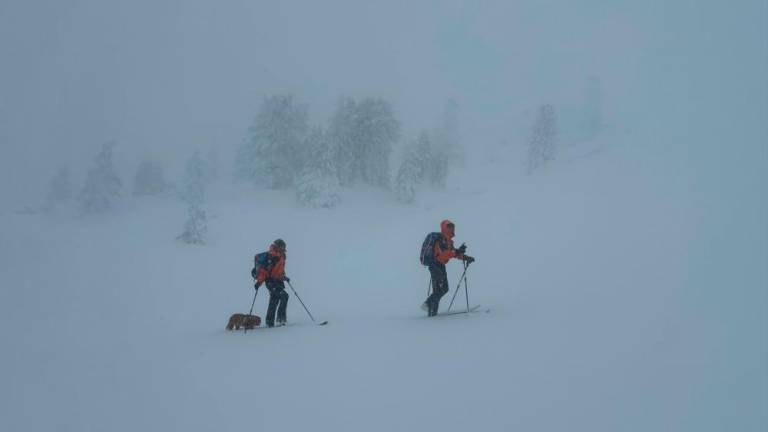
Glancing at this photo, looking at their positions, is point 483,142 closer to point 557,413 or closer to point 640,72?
point 640,72

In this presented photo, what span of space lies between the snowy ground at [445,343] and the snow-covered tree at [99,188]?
18.6 meters

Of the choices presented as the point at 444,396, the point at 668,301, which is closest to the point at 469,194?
the point at 668,301

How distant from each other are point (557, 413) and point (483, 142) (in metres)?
71.0

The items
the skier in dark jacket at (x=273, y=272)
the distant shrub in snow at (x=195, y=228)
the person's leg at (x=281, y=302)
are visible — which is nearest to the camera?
the skier in dark jacket at (x=273, y=272)

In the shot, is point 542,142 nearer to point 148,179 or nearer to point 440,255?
point 440,255

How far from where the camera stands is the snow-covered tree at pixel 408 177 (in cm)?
3556

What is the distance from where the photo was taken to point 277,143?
127 feet

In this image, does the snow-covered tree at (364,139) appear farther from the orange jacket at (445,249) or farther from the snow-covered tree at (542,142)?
the orange jacket at (445,249)

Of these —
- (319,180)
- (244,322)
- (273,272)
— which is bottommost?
(244,322)

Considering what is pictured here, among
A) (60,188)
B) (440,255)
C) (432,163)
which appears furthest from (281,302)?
(60,188)

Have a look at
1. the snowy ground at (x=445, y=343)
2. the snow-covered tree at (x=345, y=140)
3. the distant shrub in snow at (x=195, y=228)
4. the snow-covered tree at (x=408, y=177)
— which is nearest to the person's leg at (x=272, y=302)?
the snowy ground at (x=445, y=343)

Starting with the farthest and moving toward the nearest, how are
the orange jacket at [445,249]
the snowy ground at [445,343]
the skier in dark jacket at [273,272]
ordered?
the skier in dark jacket at [273,272] < the orange jacket at [445,249] < the snowy ground at [445,343]

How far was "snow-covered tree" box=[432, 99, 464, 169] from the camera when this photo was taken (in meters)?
53.9

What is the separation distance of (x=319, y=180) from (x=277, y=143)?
27.9 ft
